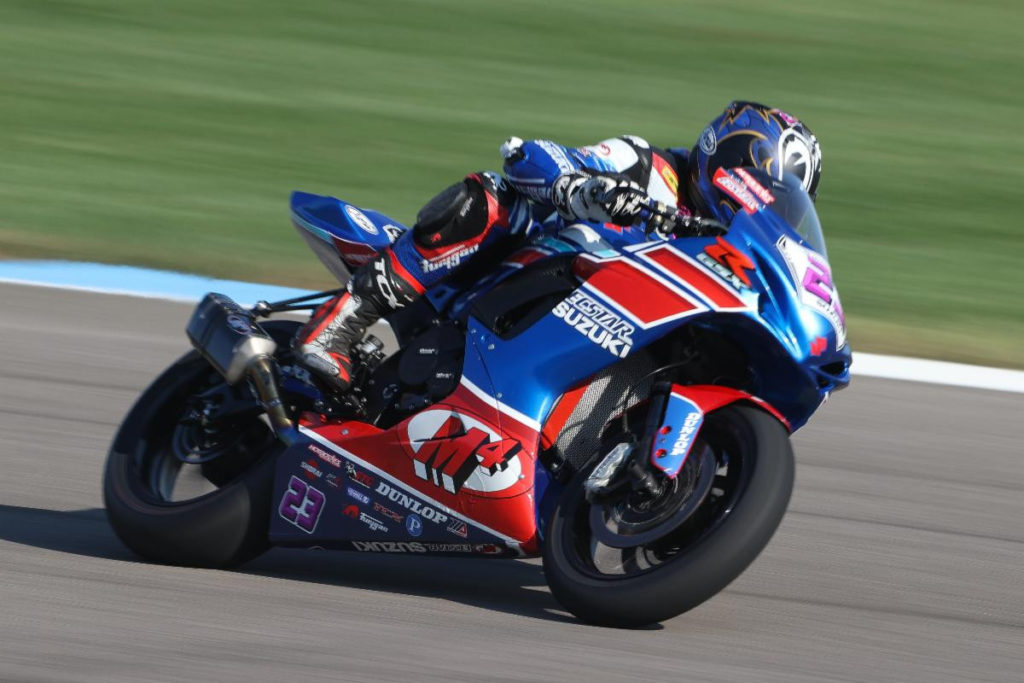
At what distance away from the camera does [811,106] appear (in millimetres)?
13797

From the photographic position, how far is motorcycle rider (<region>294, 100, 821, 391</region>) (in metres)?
4.41

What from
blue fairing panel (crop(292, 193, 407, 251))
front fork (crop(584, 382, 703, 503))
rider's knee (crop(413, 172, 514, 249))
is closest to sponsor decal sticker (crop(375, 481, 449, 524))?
front fork (crop(584, 382, 703, 503))

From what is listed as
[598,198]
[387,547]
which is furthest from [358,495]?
[598,198]

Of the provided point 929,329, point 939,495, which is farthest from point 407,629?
point 929,329

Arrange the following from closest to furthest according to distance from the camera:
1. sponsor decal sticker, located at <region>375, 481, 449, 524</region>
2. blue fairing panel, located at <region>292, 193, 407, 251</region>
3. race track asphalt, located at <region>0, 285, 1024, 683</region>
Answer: race track asphalt, located at <region>0, 285, 1024, 683</region> → sponsor decal sticker, located at <region>375, 481, 449, 524</region> → blue fairing panel, located at <region>292, 193, 407, 251</region>

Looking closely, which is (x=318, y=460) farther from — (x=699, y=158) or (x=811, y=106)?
(x=811, y=106)

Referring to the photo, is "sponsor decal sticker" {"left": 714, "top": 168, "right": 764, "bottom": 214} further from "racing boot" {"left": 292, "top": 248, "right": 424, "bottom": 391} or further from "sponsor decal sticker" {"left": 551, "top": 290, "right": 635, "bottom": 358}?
"racing boot" {"left": 292, "top": 248, "right": 424, "bottom": 391}

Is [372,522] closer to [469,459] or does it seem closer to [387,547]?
[387,547]

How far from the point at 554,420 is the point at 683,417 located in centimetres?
43

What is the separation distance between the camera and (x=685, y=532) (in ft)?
13.1

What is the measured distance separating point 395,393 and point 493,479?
0.53 meters

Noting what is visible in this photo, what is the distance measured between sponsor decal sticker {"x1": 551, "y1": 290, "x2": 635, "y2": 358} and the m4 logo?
0.35 meters

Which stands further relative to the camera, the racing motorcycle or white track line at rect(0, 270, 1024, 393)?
white track line at rect(0, 270, 1024, 393)

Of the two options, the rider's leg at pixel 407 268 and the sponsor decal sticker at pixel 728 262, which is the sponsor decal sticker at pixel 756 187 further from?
the rider's leg at pixel 407 268
